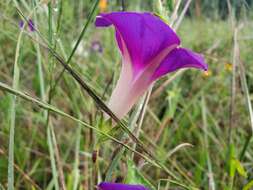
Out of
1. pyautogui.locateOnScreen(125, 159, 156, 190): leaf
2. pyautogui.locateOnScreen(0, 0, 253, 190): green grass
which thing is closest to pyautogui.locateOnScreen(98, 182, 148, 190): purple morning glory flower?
pyautogui.locateOnScreen(125, 159, 156, 190): leaf

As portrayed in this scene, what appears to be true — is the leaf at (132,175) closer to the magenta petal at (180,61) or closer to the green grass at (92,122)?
the magenta petal at (180,61)

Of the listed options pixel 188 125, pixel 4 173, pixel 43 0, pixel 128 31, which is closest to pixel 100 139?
pixel 128 31

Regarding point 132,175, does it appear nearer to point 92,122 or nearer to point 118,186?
point 118,186

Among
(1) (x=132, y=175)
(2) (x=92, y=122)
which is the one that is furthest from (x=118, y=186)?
(2) (x=92, y=122)

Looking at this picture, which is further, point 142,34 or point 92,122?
point 92,122

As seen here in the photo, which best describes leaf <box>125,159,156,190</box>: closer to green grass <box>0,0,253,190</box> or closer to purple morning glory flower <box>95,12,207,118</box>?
purple morning glory flower <box>95,12,207,118</box>

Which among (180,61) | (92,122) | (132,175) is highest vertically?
(180,61)

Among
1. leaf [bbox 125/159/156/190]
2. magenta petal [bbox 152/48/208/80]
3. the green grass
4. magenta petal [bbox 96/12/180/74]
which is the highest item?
magenta petal [bbox 96/12/180/74]
